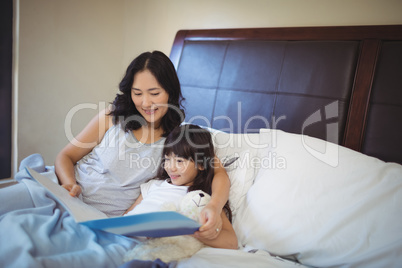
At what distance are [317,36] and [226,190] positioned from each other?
3.12 ft

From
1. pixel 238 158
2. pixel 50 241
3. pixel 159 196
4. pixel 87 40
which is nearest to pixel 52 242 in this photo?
pixel 50 241

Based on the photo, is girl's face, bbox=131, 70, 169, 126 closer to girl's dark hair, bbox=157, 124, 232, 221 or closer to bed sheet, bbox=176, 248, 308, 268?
girl's dark hair, bbox=157, 124, 232, 221

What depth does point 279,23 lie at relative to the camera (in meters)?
1.83

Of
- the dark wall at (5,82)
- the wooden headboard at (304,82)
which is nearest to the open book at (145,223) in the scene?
the wooden headboard at (304,82)

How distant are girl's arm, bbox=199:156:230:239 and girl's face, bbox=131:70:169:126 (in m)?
0.36

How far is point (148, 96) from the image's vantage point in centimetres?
138

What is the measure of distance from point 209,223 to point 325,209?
1.44 feet

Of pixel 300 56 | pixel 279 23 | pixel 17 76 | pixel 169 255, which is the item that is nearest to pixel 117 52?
pixel 17 76

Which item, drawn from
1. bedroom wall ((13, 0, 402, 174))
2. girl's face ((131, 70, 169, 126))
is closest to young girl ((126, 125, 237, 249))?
girl's face ((131, 70, 169, 126))

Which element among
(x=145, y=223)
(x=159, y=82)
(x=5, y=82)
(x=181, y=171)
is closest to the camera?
(x=145, y=223)

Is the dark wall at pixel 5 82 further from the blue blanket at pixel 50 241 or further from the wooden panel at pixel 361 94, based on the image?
the wooden panel at pixel 361 94

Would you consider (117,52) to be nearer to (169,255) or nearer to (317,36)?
(317,36)

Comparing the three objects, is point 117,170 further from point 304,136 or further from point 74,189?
point 304,136

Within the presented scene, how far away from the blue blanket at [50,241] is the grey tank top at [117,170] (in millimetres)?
216
